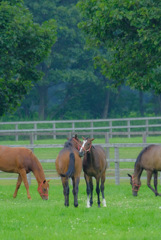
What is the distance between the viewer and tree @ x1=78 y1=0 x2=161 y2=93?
17953 mm

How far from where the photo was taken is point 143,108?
5262 centimetres

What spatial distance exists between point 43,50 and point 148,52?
4.25 meters

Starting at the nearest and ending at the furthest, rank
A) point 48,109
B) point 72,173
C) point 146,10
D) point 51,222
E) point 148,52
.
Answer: point 51,222, point 72,173, point 146,10, point 148,52, point 48,109

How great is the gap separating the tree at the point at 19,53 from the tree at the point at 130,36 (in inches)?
71.5

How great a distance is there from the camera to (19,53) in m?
20.3

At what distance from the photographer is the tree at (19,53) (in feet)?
64.0

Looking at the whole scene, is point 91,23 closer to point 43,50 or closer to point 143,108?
point 43,50

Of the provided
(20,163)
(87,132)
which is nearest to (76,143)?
(20,163)

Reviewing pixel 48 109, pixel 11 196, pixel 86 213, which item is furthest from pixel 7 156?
pixel 48 109

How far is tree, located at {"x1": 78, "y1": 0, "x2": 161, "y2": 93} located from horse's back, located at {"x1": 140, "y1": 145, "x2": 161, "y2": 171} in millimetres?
4177

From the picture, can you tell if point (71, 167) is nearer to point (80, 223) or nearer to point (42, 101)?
point (80, 223)

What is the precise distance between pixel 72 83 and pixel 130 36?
3221cm

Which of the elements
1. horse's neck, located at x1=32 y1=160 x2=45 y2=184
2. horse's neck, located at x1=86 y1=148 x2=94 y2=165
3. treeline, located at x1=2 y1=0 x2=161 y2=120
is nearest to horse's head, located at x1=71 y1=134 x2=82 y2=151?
horse's neck, located at x1=86 y1=148 x2=94 y2=165

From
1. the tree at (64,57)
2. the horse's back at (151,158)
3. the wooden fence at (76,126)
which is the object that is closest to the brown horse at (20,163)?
the horse's back at (151,158)
